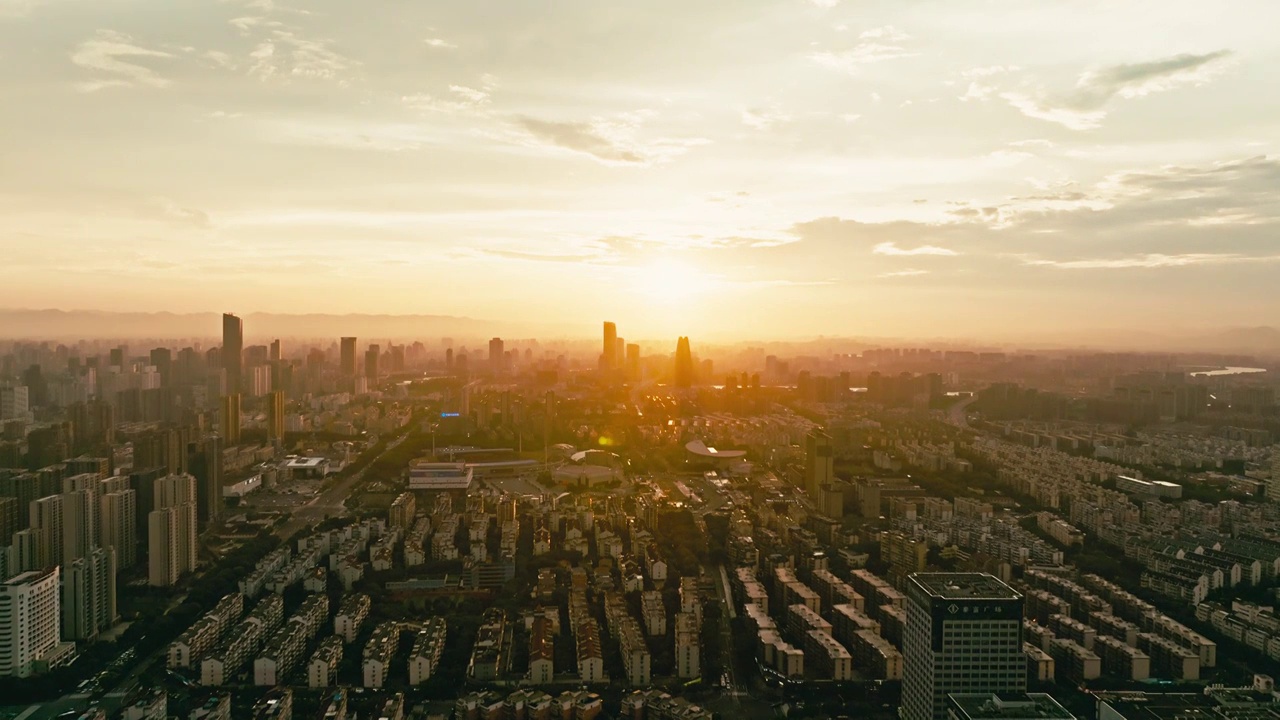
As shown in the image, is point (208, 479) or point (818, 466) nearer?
point (208, 479)

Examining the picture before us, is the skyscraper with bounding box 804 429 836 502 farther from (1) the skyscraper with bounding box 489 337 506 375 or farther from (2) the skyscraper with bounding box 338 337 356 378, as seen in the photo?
(1) the skyscraper with bounding box 489 337 506 375

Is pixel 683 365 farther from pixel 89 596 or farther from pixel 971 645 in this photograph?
pixel 971 645

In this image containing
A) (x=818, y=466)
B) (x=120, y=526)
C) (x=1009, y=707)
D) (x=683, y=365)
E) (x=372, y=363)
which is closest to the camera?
(x=1009, y=707)

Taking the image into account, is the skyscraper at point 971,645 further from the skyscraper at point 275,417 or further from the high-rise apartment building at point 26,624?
the skyscraper at point 275,417

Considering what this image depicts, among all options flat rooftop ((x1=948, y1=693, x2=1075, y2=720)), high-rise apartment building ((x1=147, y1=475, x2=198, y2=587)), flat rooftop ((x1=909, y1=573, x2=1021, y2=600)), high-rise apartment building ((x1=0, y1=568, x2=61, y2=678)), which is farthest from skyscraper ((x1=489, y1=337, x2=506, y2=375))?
flat rooftop ((x1=948, y1=693, x2=1075, y2=720))

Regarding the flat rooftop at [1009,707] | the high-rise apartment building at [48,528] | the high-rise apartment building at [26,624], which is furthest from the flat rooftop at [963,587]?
the high-rise apartment building at [48,528]

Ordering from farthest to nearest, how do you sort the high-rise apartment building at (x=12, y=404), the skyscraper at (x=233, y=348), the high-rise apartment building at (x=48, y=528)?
1. the skyscraper at (x=233, y=348)
2. the high-rise apartment building at (x=12, y=404)
3. the high-rise apartment building at (x=48, y=528)

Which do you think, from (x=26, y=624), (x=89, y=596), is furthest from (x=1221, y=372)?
(x=26, y=624)
